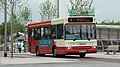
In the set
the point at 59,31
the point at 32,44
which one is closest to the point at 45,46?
the point at 59,31

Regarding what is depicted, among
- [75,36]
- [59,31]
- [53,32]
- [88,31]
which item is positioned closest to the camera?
[75,36]

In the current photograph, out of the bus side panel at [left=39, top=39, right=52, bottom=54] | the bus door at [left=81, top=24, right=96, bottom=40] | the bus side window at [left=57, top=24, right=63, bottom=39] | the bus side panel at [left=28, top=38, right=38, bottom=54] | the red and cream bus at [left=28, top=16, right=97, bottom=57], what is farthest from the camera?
the bus side panel at [left=28, top=38, right=38, bottom=54]

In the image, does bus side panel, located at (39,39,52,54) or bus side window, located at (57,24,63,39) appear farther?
bus side panel, located at (39,39,52,54)

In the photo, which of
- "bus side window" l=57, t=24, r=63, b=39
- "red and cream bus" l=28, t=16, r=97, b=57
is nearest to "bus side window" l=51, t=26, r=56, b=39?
"red and cream bus" l=28, t=16, r=97, b=57

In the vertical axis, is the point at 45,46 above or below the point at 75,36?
below

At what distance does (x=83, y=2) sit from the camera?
179 feet

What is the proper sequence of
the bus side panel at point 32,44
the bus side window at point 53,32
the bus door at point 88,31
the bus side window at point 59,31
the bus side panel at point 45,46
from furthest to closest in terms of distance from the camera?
the bus side panel at point 32,44 < the bus side panel at point 45,46 < the bus side window at point 53,32 < the bus side window at point 59,31 < the bus door at point 88,31

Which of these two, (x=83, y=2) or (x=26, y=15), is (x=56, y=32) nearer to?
→ (x=83, y=2)

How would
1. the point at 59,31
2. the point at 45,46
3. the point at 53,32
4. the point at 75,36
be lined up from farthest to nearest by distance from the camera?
1. the point at 45,46
2. the point at 53,32
3. the point at 59,31
4. the point at 75,36

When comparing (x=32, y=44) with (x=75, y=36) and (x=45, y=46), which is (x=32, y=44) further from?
(x=75, y=36)

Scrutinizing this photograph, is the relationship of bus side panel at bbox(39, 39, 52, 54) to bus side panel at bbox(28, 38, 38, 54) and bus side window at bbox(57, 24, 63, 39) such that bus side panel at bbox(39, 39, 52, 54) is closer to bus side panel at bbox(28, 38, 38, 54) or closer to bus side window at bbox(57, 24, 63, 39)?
bus side panel at bbox(28, 38, 38, 54)

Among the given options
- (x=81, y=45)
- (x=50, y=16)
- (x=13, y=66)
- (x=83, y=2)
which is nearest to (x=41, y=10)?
(x=50, y=16)

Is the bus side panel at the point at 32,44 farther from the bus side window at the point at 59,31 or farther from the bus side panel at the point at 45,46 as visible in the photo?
the bus side window at the point at 59,31

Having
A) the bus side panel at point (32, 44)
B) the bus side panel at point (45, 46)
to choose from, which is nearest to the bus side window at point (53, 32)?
the bus side panel at point (45, 46)
